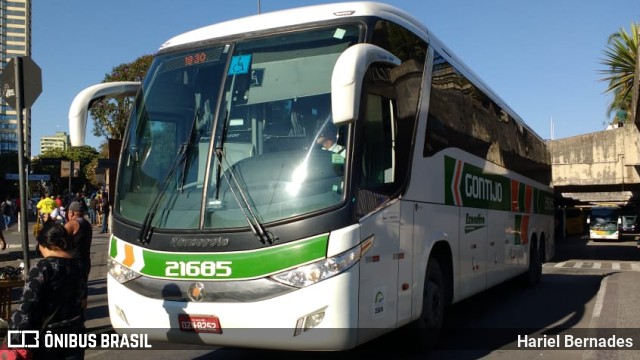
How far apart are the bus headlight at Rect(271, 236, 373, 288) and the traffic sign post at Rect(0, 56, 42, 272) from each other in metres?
4.03

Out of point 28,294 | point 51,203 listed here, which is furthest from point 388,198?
point 51,203

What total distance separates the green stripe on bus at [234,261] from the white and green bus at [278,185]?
0.01 meters

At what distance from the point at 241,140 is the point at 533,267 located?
10.0 meters

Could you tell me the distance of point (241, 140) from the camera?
5.49 metres

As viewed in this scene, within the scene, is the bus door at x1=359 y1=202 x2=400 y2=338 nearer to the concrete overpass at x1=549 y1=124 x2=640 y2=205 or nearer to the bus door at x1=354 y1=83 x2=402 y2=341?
the bus door at x1=354 y1=83 x2=402 y2=341

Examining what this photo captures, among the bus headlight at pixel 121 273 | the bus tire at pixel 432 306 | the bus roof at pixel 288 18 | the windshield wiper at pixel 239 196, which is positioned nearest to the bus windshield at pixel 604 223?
the bus tire at pixel 432 306

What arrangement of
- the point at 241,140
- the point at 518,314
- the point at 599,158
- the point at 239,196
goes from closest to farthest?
the point at 239,196
the point at 241,140
the point at 518,314
the point at 599,158

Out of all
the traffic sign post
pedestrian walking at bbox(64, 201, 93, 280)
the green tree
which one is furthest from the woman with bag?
the green tree

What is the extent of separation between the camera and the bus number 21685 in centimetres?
518

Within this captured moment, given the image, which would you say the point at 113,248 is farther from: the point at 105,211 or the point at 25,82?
the point at 105,211

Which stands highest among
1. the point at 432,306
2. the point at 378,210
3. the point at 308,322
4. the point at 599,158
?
the point at 599,158

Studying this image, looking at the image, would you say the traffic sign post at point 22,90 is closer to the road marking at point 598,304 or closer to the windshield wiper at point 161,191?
the windshield wiper at point 161,191

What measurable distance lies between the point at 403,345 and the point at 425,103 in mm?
2674

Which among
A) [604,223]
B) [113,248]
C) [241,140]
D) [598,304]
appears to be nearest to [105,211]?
[598,304]
